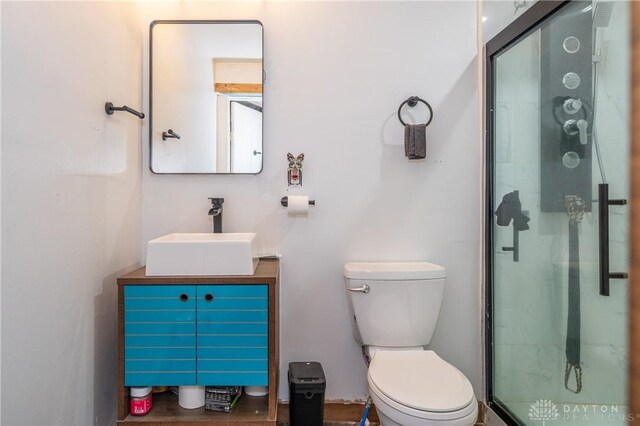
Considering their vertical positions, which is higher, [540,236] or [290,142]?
[290,142]

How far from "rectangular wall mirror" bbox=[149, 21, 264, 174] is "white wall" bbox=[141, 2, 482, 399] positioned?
2.2 inches

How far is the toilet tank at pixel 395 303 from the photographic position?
5.30ft

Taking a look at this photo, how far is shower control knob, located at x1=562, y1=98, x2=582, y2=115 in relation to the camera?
135 centimetres

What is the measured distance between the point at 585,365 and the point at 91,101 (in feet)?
6.81

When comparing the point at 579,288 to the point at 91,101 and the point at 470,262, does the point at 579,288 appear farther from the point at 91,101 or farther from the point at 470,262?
the point at 91,101

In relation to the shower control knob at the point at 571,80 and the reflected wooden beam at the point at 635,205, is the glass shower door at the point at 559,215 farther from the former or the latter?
the reflected wooden beam at the point at 635,205

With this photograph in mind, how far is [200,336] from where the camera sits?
1.38 m

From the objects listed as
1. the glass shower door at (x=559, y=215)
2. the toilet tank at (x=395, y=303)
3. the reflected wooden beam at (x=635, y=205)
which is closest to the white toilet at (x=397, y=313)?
the toilet tank at (x=395, y=303)

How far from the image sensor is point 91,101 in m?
1.38

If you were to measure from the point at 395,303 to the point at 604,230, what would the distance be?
802mm

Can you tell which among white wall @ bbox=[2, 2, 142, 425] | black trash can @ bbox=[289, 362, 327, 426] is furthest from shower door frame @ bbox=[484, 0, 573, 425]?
white wall @ bbox=[2, 2, 142, 425]

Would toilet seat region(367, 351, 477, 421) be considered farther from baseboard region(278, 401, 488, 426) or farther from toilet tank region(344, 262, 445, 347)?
baseboard region(278, 401, 488, 426)

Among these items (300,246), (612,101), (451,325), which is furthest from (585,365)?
(300,246)

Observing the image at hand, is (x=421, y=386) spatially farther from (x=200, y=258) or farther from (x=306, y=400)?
(x=200, y=258)
